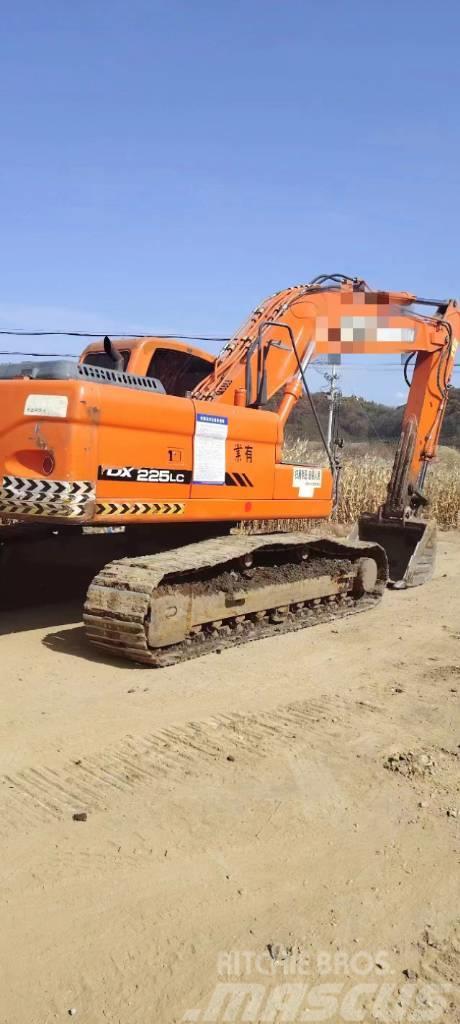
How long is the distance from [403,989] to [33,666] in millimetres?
3663

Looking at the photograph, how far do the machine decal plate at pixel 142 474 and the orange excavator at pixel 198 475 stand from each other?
0.01 metres

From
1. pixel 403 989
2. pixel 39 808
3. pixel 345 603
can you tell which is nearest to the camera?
pixel 403 989

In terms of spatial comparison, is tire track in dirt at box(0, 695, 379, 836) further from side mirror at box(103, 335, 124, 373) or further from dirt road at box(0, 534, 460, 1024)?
side mirror at box(103, 335, 124, 373)

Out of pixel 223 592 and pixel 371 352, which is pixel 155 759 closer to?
pixel 223 592

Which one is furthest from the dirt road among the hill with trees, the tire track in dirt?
the hill with trees

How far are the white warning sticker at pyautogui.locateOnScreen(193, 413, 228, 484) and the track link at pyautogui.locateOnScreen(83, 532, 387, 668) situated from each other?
55cm

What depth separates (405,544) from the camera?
9992mm

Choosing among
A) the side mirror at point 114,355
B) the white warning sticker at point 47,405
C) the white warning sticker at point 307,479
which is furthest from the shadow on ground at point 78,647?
the white warning sticker at point 307,479

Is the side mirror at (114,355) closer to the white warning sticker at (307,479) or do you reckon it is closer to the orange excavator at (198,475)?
the orange excavator at (198,475)

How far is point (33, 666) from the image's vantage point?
18.3 ft

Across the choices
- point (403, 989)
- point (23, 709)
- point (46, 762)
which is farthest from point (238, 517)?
point (403, 989)

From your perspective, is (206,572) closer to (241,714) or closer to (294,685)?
(294,685)

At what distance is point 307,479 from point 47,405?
2.87 m

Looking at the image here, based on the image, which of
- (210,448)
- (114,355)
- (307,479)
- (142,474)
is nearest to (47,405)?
(142,474)
